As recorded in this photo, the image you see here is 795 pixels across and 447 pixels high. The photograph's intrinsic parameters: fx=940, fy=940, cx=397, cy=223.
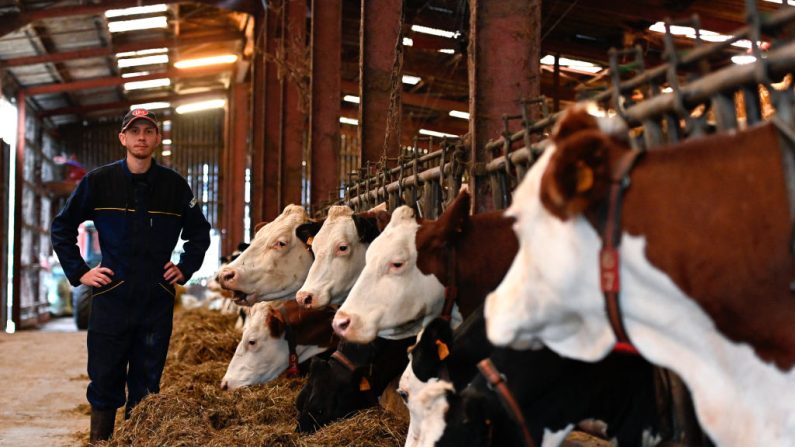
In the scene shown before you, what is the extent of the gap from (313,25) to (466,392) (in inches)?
310

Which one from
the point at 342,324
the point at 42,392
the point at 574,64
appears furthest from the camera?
the point at 574,64

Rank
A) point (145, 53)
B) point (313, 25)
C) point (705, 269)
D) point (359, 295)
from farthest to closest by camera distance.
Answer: point (145, 53) < point (313, 25) < point (359, 295) < point (705, 269)

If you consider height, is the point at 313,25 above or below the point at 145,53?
below

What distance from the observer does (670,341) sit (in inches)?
89.7

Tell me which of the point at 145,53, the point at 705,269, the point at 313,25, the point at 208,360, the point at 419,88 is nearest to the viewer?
the point at 705,269

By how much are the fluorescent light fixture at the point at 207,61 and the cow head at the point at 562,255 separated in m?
23.1

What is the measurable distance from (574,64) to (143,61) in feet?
43.7

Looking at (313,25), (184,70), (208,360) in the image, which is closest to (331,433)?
(208,360)

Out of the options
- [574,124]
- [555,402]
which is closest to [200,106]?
[555,402]

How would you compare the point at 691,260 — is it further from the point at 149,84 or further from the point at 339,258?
the point at 149,84

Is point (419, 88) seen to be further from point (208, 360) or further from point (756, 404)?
point (756, 404)

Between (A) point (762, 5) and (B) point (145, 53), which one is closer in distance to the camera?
(A) point (762, 5)

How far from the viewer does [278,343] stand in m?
7.12

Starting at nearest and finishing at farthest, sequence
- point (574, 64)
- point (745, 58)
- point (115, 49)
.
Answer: point (745, 58) → point (574, 64) → point (115, 49)
